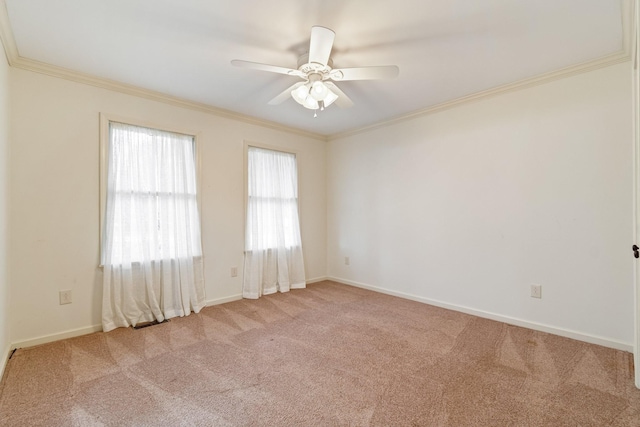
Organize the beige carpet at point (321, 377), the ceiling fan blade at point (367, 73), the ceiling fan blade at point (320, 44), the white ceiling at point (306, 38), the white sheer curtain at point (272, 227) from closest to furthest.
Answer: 1. the beige carpet at point (321, 377)
2. the ceiling fan blade at point (320, 44)
3. the white ceiling at point (306, 38)
4. the ceiling fan blade at point (367, 73)
5. the white sheer curtain at point (272, 227)

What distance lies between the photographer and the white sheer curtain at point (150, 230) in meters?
2.82

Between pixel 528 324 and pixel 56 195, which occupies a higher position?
pixel 56 195

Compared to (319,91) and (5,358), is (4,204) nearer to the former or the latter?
(5,358)

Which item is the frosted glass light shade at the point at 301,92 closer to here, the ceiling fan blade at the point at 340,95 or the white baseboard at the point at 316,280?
the ceiling fan blade at the point at 340,95

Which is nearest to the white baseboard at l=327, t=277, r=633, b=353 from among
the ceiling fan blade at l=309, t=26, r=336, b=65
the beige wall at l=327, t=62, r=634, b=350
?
the beige wall at l=327, t=62, r=634, b=350

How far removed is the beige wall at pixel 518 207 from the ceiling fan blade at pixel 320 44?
2.06 meters

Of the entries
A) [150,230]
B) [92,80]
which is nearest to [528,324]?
[150,230]

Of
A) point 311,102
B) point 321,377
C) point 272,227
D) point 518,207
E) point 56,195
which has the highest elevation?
point 311,102

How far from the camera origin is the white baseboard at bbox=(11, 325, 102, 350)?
240 cm

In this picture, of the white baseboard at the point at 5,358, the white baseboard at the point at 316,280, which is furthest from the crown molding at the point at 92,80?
the white baseboard at the point at 316,280

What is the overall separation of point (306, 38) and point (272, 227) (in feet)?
8.30

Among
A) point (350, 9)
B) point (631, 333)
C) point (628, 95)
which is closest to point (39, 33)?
point (350, 9)

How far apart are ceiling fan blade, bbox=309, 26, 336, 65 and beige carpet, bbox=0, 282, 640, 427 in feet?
7.25

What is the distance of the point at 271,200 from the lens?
4.08m
